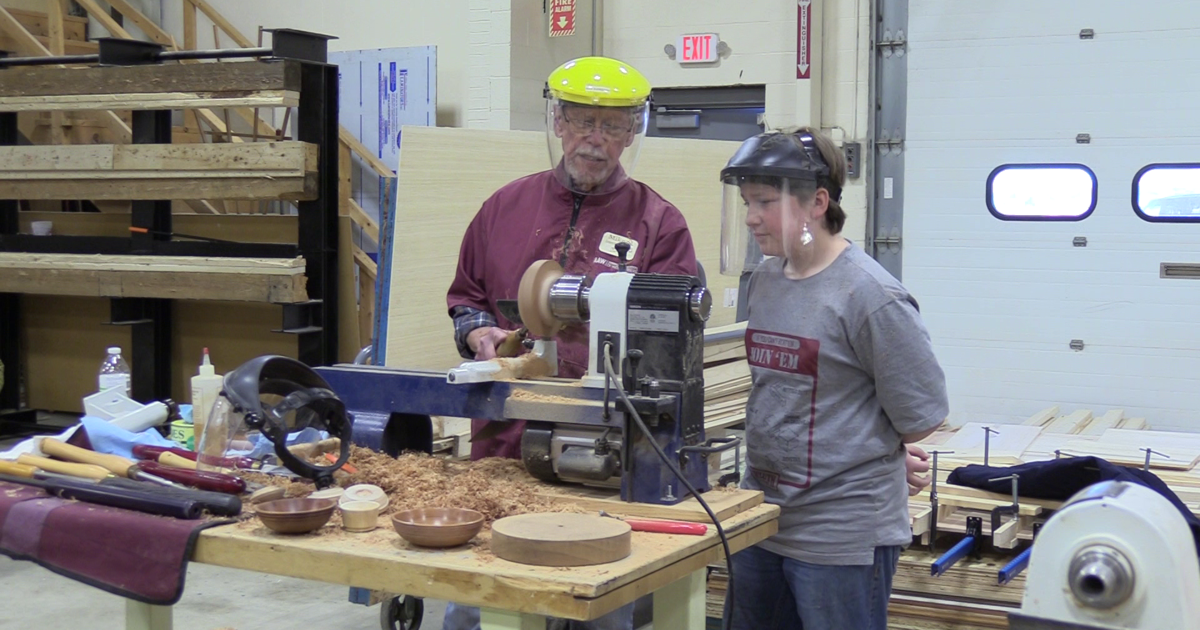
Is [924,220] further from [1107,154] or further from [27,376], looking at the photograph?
[27,376]

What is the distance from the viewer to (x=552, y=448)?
209 centimetres

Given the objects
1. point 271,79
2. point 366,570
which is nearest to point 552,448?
point 366,570

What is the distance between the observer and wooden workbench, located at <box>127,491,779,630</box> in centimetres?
158

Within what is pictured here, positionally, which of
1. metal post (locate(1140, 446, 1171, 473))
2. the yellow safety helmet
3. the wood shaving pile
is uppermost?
the yellow safety helmet

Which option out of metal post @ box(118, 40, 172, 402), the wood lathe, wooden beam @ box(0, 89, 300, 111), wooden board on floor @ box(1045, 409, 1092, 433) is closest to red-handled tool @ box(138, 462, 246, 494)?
the wood lathe

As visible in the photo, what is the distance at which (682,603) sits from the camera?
6.22 ft

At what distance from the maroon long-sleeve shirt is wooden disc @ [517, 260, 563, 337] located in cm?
39

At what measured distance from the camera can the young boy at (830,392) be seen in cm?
210

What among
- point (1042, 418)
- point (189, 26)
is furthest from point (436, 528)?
point (189, 26)

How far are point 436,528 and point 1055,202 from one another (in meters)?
4.93

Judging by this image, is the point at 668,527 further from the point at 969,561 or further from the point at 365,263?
the point at 365,263

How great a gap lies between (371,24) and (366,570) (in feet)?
22.3

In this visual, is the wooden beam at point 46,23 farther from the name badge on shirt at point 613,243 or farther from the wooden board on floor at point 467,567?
the wooden board on floor at point 467,567

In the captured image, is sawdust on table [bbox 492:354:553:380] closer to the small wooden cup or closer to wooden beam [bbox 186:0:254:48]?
the small wooden cup
